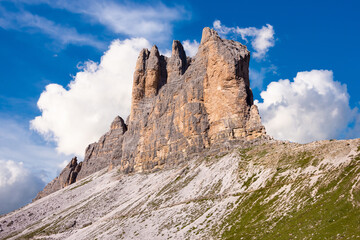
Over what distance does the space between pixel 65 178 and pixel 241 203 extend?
159019 mm

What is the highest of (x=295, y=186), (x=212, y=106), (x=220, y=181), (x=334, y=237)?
(x=212, y=106)

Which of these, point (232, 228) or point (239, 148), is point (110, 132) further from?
point (232, 228)

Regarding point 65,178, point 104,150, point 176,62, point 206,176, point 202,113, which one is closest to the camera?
point 206,176

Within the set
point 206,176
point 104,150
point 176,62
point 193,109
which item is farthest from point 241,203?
point 104,150

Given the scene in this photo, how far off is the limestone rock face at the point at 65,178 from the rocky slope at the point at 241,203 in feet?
268

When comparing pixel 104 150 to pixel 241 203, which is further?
pixel 104 150

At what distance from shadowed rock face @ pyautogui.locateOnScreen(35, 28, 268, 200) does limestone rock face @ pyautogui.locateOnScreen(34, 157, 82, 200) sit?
4576 cm

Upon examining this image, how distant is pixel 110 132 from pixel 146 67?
52.8 metres

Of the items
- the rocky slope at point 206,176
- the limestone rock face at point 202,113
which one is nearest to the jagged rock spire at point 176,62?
the rocky slope at point 206,176

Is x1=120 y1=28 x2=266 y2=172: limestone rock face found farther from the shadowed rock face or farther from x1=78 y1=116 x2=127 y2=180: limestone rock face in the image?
x1=78 y1=116 x2=127 y2=180: limestone rock face

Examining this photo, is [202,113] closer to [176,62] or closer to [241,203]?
[176,62]

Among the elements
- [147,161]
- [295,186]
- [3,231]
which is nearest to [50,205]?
[3,231]

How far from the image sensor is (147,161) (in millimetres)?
122000

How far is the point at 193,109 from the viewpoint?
109125 millimetres
